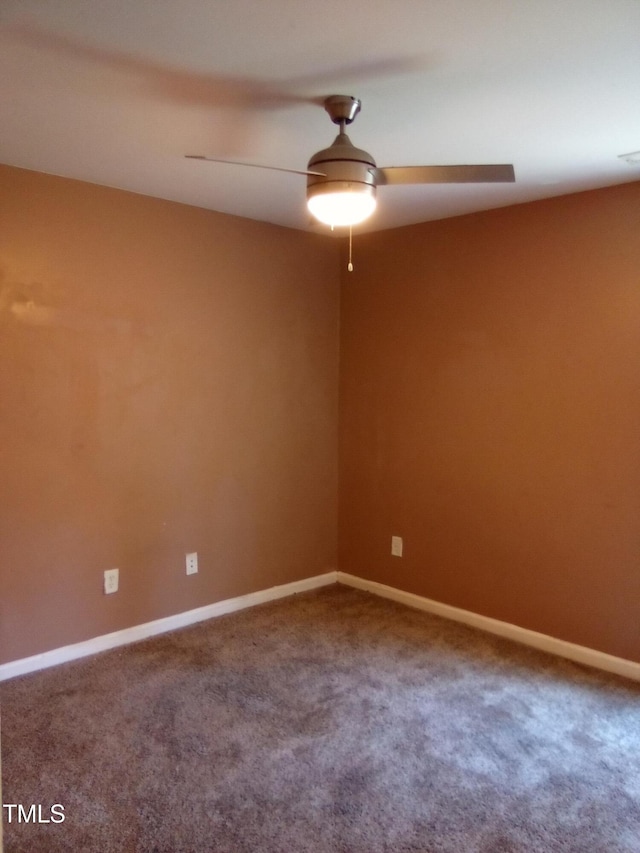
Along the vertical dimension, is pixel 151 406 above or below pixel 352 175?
below

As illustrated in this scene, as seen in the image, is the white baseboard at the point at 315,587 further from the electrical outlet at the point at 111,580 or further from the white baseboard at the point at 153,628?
the electrical outlet at the point at 111,580

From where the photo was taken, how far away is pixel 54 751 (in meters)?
2.45

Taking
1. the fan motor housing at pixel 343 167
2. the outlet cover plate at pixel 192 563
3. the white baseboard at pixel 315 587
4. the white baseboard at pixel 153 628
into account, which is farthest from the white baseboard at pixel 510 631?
the fan motor housing at pixel 343 167

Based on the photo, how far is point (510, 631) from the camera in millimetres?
3514

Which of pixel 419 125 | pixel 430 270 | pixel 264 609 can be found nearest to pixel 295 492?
pixel 264 609

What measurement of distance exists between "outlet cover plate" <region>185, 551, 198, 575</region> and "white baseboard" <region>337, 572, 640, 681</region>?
1.12 m

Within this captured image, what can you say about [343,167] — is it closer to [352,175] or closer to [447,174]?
[352,175]

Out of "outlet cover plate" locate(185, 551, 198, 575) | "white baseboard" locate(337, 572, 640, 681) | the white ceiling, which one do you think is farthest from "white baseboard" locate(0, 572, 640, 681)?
the white ceiling

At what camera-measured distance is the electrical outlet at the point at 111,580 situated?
331 centimetres

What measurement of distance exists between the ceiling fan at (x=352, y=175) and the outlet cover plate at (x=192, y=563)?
222cm

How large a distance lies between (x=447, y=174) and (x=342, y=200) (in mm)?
330

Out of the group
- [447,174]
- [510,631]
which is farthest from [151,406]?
[510,631]

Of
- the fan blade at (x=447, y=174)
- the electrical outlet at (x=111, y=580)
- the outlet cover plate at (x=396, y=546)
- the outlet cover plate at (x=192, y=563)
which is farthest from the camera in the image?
the outlet cover plate at (x=396, y=546)

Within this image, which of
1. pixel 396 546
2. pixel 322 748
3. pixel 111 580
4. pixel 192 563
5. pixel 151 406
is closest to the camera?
pixel 322 748
